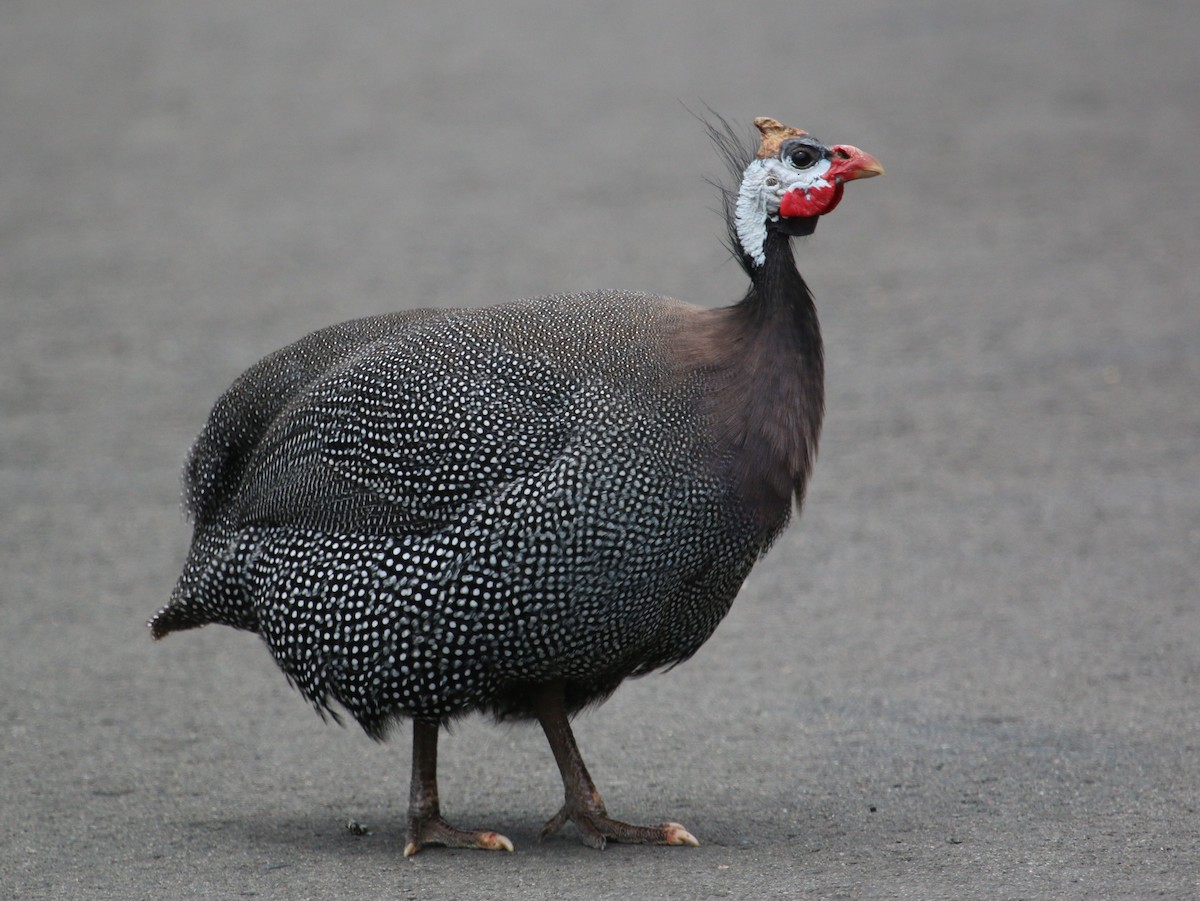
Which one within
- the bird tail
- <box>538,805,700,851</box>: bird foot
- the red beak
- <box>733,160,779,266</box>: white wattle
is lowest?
<box>538,805,700,851</box>: bird foot

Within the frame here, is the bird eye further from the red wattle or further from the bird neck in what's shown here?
the bird neck

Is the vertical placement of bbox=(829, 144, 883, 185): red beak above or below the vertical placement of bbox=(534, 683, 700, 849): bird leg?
above

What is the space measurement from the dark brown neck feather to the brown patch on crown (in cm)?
22

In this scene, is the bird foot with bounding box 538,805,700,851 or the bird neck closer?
the bird neck

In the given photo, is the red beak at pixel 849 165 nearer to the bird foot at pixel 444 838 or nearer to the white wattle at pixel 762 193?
the white wattle at pixel 762 193

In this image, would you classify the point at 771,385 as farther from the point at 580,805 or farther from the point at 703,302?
the point at 703,302

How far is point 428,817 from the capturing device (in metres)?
4.67

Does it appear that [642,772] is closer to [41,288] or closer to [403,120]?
[41,288]

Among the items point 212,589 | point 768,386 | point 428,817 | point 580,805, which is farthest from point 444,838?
point 768,386

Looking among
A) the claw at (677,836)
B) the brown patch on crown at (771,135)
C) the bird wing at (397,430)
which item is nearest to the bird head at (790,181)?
the brown patch on crown at (771,135)

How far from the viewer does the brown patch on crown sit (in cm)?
441

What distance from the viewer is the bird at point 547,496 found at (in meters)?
4.27

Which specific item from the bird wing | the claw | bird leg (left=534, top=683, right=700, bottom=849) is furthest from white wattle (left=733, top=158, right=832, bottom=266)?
the claw

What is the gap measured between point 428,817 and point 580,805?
1.48ft
